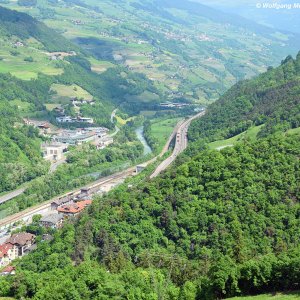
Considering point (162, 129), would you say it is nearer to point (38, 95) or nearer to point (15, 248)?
point (38, 95)

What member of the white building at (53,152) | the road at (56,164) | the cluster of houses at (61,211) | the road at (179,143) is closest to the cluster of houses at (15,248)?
the cluster of houses at (61,211)

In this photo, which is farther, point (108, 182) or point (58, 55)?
point (58, 55)

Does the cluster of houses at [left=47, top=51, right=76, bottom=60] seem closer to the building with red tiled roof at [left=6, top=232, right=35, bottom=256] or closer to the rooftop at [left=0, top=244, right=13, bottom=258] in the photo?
the building with red tiled roof at [left=6, top=232, right=35, bottom=256]

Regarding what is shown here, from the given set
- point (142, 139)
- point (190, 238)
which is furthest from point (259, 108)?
point (190, 238)

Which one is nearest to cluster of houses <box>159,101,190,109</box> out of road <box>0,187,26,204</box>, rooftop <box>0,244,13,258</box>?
road <box>0,187,26,204</box>

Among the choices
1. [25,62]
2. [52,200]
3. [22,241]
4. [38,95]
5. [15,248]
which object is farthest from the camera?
[25,62]

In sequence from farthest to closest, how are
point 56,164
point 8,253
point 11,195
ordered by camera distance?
point 56,164, point 11,195, point 8,253
